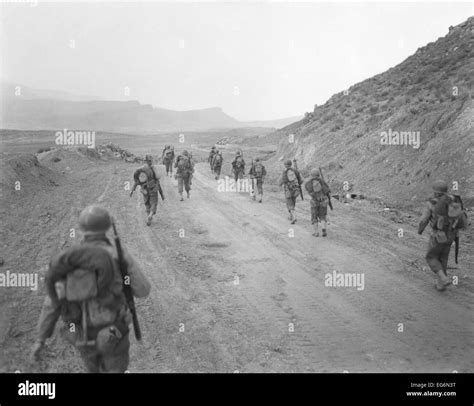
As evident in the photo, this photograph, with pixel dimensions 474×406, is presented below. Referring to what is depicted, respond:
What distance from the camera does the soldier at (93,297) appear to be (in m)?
3.72

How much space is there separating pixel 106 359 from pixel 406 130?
1913 cm

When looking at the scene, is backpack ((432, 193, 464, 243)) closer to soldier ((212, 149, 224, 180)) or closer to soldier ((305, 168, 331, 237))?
soldier ((305, 168, 331, 237))

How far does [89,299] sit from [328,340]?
11.1ft

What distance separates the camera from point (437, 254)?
7480 mm

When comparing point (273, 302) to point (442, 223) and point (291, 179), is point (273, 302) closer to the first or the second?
point (442, 223)

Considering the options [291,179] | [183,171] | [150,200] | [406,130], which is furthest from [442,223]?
[406,130]

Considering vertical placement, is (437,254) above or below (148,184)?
below

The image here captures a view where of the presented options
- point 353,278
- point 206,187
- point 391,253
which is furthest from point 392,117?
point 353,278

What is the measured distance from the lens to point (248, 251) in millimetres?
9867

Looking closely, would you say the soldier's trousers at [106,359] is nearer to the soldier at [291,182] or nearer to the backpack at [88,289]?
the backpack at [88,289]

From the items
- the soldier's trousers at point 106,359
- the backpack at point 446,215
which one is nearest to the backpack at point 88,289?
the soldier's trousers at point 106,359

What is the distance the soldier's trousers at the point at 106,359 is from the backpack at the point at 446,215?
18.1ft

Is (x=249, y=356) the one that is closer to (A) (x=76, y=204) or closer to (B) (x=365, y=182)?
(A) (x=76, y=204)

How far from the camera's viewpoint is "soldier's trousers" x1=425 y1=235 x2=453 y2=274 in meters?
7.39
